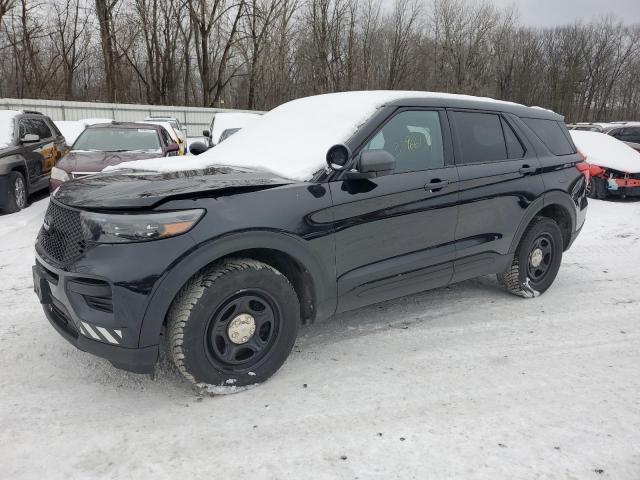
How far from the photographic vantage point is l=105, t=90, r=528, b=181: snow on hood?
3.22m

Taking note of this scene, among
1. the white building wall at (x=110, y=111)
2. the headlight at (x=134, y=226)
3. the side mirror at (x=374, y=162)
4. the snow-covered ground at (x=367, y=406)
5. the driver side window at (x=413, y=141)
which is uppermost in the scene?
the white building wall at (x=110, y=111)

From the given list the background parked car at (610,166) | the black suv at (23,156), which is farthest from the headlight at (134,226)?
the background parked car at (610,166)

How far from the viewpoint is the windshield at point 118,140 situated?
829 centimetres

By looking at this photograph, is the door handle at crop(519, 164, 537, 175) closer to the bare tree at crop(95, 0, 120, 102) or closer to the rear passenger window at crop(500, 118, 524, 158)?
the rear passenger window at crop(500, 118, 524, 158)

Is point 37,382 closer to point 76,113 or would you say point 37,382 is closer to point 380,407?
point 380,407

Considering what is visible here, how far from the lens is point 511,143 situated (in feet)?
13.8

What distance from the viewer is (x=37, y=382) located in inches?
116

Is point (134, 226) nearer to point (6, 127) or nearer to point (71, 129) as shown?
point (6, 127)

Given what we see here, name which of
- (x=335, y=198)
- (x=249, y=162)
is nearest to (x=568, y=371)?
(x=335, y=198)

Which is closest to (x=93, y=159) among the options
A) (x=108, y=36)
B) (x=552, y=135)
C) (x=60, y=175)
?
(x=60, y=175)

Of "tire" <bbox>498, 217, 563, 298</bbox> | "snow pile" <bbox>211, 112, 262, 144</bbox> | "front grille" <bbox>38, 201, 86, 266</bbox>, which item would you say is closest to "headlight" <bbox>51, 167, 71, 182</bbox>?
"front grille" <bbox>38, 201, 86, 266</bbox>

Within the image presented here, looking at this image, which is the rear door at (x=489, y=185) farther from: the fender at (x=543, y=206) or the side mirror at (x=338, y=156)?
the side mirror at (x=338, y=156)

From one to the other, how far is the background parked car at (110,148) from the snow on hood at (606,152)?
349 inches

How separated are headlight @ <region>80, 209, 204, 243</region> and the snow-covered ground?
0.97m
